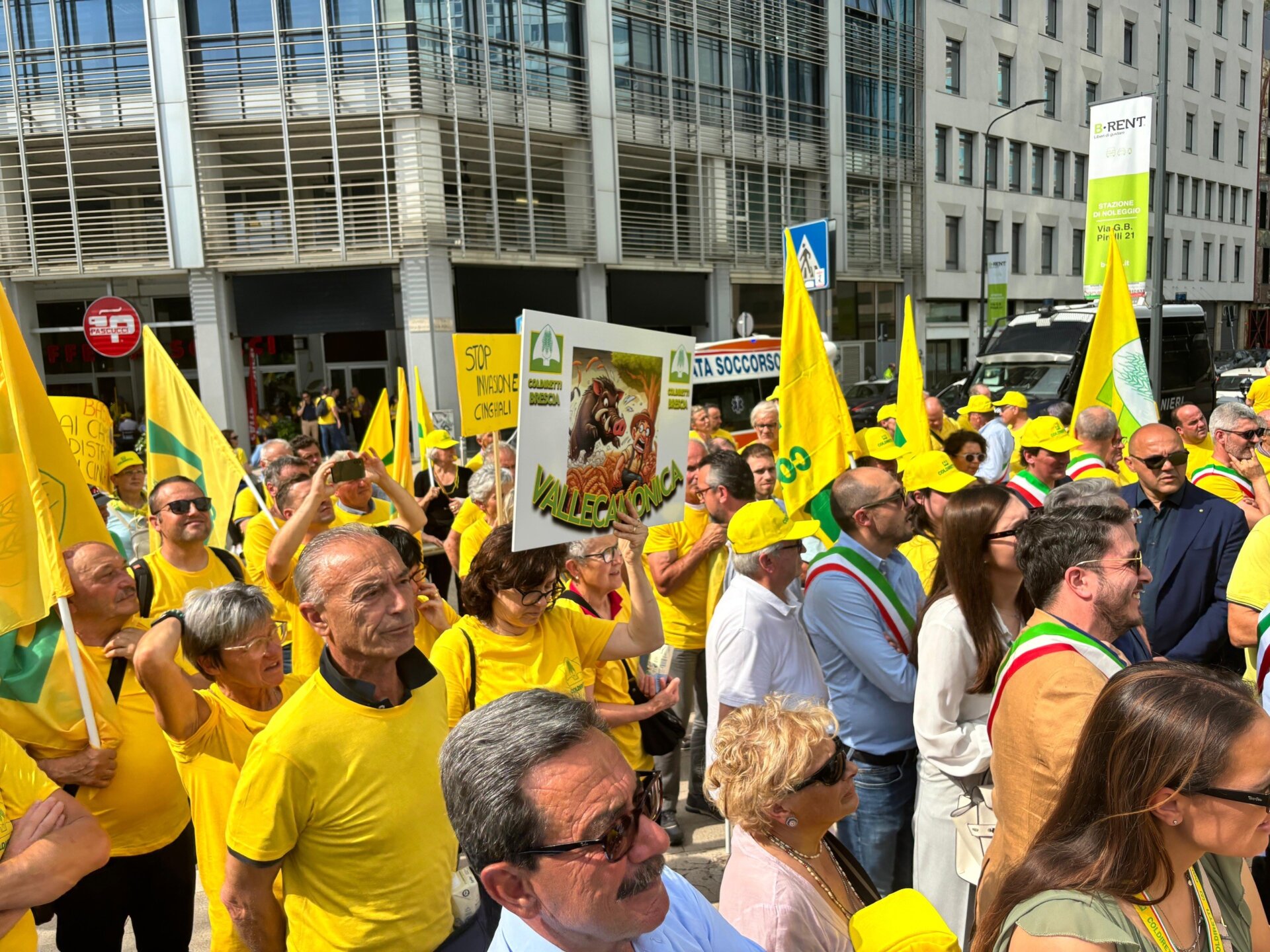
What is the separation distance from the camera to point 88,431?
5672 mm

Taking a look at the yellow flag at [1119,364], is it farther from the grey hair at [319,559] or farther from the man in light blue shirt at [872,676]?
the grey hair at [319,559]

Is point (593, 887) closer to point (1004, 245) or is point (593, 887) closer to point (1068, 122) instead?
point (1004, 245)

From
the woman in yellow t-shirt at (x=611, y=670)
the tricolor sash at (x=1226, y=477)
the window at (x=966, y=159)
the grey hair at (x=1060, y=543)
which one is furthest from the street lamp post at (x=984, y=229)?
the grey hair at (x=1060, y=543)

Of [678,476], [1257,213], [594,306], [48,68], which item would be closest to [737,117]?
[594,306]

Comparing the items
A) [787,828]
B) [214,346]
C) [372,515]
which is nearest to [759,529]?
[787,828]

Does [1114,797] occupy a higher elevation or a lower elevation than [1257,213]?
lower

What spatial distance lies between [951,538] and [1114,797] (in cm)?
142

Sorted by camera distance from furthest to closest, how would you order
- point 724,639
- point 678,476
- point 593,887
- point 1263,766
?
point 678,476 < point 724,639 < point 1263,766 < point 593,887

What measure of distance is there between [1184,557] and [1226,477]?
1.36 m

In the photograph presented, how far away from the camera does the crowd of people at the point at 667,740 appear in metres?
1.77

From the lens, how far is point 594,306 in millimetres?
23859

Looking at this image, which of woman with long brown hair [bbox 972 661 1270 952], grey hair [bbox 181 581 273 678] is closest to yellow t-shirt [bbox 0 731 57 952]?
grey hair [bbox 181 581 273 678]

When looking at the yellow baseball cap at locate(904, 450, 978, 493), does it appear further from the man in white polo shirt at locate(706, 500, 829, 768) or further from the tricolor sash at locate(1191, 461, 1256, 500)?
the tricolor sash at locate(1191, 461, 1256, 500)

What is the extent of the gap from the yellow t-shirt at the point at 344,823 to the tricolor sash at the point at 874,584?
1.78 m
